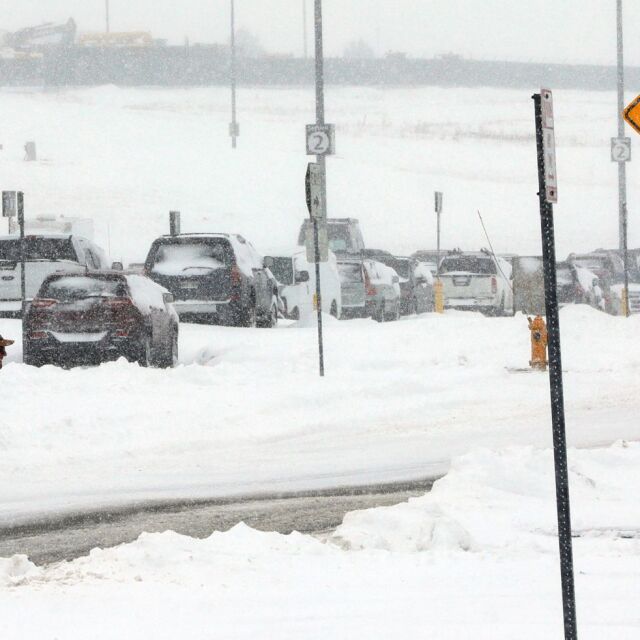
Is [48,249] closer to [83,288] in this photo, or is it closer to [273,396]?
[83,288]

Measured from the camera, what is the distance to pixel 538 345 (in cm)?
1906

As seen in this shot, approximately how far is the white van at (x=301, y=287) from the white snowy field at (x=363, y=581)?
1819cm

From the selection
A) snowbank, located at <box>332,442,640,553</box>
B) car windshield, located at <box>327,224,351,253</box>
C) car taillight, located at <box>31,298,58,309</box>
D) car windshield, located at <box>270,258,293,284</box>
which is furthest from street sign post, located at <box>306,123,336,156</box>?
snowbank, located at <box>332,442,640,553</box>

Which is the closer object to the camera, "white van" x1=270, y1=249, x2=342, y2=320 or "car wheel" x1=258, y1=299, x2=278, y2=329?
"car wheel" x1=258, y1=299, x2=278, y2=329

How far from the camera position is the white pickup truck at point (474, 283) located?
1305 inches

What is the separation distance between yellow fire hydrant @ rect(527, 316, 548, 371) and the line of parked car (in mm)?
3576

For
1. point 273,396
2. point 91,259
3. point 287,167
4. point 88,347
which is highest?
point 287,167

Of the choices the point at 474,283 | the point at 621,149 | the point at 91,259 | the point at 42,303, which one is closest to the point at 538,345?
the point at 42,303

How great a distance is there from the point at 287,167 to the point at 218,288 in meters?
43.0

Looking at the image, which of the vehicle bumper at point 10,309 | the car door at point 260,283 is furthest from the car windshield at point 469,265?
the vehicle bumper at point 10,309

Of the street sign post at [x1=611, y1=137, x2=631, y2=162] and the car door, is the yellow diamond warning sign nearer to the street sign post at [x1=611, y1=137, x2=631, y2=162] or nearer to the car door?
the car door

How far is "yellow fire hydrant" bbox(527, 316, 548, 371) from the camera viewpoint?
1885 centimetres

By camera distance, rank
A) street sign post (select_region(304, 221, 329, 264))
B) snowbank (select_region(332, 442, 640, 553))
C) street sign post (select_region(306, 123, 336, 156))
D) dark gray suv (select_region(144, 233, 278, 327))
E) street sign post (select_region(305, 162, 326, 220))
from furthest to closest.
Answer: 1. street sign post (select_region(306, 123, 336, 156))
2. dark gray suv (select_region(144, 233, 278, 327))
3. street sign post (select_region(304, 221, 329, 264))
4. street sign post (select_region(305, 162, 326, 220))
5. snowbank (select_region(332, 442, 640, 553))

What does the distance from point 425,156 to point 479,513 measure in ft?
217
